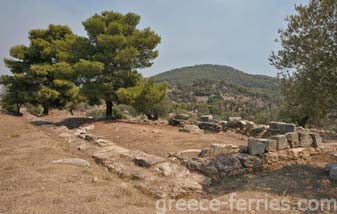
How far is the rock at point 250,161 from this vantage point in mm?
7749

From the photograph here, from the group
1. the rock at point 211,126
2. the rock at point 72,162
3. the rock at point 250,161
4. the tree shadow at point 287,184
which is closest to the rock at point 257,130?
the rock at point 211,126

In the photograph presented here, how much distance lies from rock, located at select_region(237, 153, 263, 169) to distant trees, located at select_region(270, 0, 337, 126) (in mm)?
1708

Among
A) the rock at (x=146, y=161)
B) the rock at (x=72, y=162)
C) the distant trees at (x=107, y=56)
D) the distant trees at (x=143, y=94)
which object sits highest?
the distant trees at (x=107, y=56)

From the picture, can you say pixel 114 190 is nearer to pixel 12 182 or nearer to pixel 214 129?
pixel 12 182

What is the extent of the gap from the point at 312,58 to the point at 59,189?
6.06 metres

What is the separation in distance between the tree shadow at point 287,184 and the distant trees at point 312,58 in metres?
1.52

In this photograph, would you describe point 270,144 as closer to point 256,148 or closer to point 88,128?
point 256,148

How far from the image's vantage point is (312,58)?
679 cm

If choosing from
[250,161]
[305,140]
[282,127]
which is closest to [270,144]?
[250,161]

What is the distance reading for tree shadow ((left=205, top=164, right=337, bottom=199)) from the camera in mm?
6414

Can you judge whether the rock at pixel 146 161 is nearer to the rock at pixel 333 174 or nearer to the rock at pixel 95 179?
the rock at pixel 95 179

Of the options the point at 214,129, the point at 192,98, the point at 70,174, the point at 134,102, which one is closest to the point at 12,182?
the point at 70,174

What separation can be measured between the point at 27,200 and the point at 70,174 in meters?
1.56

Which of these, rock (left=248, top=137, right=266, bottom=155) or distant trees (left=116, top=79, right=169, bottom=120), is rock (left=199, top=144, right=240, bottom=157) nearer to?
rock (left=248, top=137, right=266, bottom=155)
